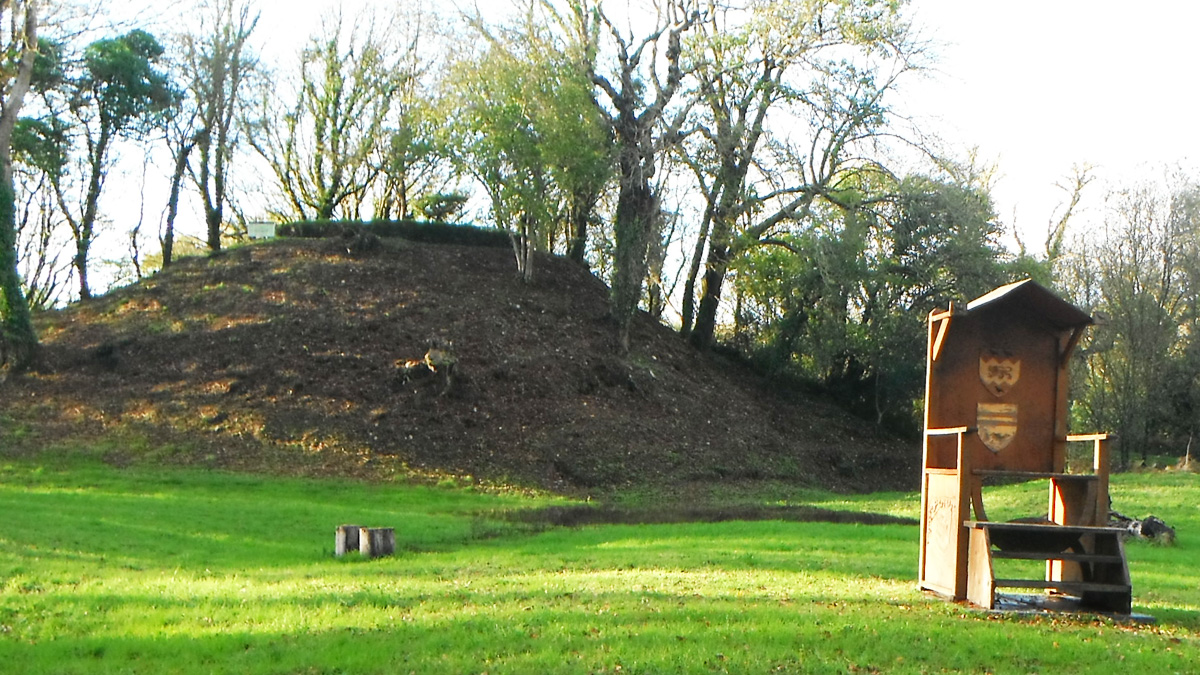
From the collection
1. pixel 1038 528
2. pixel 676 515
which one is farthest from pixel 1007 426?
pixel 676 515

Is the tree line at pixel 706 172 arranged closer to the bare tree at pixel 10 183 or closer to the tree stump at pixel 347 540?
the bare tree at pixel 10 183

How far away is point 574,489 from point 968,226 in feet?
54.8

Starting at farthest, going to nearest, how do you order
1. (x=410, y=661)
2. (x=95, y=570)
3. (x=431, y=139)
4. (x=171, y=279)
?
(x=431, y=139) < (x=171, y=279) < (x=95, y=570) < (x=410, y=661)

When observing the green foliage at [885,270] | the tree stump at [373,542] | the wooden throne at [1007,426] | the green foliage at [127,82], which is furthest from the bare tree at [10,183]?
the wooden throne at [1007,426]

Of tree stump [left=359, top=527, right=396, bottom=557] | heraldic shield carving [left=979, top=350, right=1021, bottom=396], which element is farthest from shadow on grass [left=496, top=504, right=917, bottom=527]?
heraldic shield carving [left=979, top=350, right=1021, bottom=396]

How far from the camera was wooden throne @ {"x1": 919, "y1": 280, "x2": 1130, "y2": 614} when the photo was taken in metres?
11.0

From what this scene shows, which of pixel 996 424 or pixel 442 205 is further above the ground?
pixel 442 205

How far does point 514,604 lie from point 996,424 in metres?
5.18

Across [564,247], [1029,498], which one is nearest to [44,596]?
[1029,498]

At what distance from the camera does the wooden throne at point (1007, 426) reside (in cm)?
1099

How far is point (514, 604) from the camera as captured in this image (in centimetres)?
1050

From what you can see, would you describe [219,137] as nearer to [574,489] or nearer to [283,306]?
[283,306]

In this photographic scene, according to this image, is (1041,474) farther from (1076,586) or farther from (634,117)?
(634,117)

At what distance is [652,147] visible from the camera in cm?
3609
